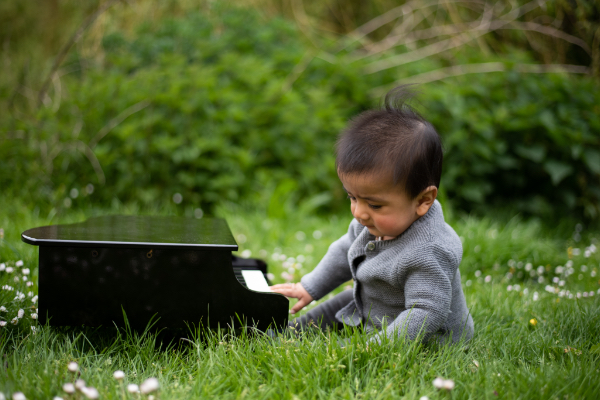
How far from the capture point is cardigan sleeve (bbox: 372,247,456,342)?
181 cm

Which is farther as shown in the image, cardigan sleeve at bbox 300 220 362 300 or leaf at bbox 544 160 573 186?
leaf at bbox 544 160 573 186

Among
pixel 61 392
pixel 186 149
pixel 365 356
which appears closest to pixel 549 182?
pixel 186 149

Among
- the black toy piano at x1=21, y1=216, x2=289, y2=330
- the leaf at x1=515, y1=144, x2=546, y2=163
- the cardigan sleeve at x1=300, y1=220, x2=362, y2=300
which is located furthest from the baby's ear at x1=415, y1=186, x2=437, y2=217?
the leaf at x1=515, y1=144, x2=546, y2=163

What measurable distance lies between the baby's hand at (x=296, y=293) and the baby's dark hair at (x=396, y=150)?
658 millimetres

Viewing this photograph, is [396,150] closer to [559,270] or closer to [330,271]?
[330,271]

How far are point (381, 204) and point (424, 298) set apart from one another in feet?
1.31

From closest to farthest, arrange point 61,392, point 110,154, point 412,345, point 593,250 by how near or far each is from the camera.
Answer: point 61,392 < point 412,345 < point 593,250 < point 110,154

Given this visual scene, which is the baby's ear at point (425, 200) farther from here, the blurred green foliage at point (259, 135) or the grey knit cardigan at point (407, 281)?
the blurred green foliage at point (259, 135)

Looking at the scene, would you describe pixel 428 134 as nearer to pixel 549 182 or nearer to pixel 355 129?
pixel 355 129

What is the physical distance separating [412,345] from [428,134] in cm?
81

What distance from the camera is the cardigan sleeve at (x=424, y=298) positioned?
181cm

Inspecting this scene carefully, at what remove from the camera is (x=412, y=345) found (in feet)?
5.76

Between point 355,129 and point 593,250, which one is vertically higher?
point 355,129

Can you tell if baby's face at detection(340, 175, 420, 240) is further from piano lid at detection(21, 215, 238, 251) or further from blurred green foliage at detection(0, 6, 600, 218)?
blurred green foliage at detection(0, 6, 600, 218)
